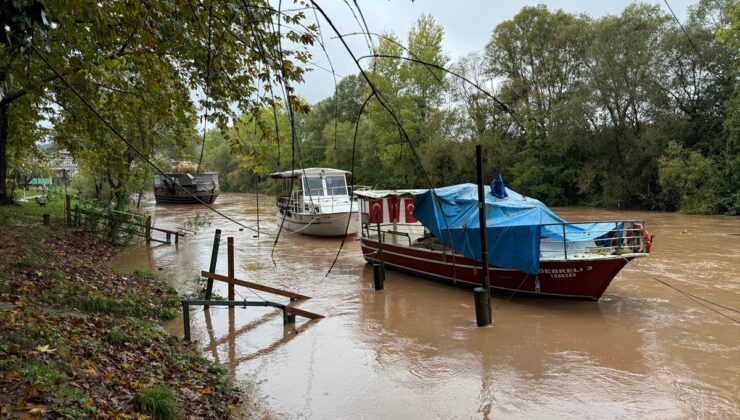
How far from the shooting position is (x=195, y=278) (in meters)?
13.9

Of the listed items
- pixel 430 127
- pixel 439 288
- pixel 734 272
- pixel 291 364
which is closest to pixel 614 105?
pixel 430 127

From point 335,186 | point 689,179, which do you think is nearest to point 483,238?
point 335,186

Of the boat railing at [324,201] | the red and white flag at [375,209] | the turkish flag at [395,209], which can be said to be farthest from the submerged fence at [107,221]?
the turkish flag at [395,209]

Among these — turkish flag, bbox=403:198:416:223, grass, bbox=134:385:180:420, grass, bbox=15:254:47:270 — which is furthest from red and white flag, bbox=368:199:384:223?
grass, bbox=134:385:180:420

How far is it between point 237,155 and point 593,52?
103ft

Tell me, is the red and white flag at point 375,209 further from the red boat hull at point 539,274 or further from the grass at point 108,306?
the grass at point 108,306

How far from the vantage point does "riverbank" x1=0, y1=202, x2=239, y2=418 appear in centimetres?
412

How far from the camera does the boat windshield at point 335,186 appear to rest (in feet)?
78.2

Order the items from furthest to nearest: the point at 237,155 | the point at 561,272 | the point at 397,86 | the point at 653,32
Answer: the point at 397,86 < the point at 653,32 < the point at 561,272 < the point at 237,155

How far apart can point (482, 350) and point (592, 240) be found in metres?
3.90

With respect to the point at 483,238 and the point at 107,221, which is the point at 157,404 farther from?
the point at 107,221

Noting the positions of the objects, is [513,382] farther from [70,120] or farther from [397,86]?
[397,86]

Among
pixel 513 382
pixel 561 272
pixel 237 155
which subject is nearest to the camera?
pixel 237 155

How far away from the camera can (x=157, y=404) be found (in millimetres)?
4602
